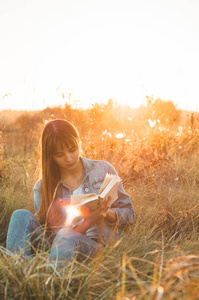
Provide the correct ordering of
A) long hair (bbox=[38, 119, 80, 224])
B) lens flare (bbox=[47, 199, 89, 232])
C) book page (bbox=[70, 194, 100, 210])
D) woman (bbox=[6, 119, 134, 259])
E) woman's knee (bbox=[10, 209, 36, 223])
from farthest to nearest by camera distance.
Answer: long hair (bbox=[38, 119, 80, 224]), woman's knee (bbox=[10, 209, 36, 223]), woman (bbox=[6, 119, 134, 259]), lens flare (bbox=[47, 199, 89, 232]), book page (bbox=[70, 194, 100, 210])

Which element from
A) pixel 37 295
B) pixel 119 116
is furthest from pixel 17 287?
pixel 119 116

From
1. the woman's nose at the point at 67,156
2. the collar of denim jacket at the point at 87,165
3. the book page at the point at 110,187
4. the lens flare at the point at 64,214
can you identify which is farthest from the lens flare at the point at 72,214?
the collar of denim jacket at the point at 87,165

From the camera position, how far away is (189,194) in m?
3.24

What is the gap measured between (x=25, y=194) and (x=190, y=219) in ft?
5.56

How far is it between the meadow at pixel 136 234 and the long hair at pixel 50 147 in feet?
1.52

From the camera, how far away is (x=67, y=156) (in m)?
2.50

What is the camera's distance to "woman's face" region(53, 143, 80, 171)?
250cm

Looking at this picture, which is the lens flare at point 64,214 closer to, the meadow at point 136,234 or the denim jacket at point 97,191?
the denim jacket at point 97,191

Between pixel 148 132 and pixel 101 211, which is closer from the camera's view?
pixel 101 211

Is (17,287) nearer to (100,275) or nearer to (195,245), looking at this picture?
(100,275)

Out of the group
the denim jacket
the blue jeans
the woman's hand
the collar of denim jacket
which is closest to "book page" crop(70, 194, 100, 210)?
→ the woman's hand

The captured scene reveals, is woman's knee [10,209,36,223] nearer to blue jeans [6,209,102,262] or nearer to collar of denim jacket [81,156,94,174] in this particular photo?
blue jeans [6,209,102,262]

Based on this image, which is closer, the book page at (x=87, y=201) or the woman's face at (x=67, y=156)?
the book page at (x=87, y=201)

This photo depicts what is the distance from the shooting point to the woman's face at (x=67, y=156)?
250 centimetres
